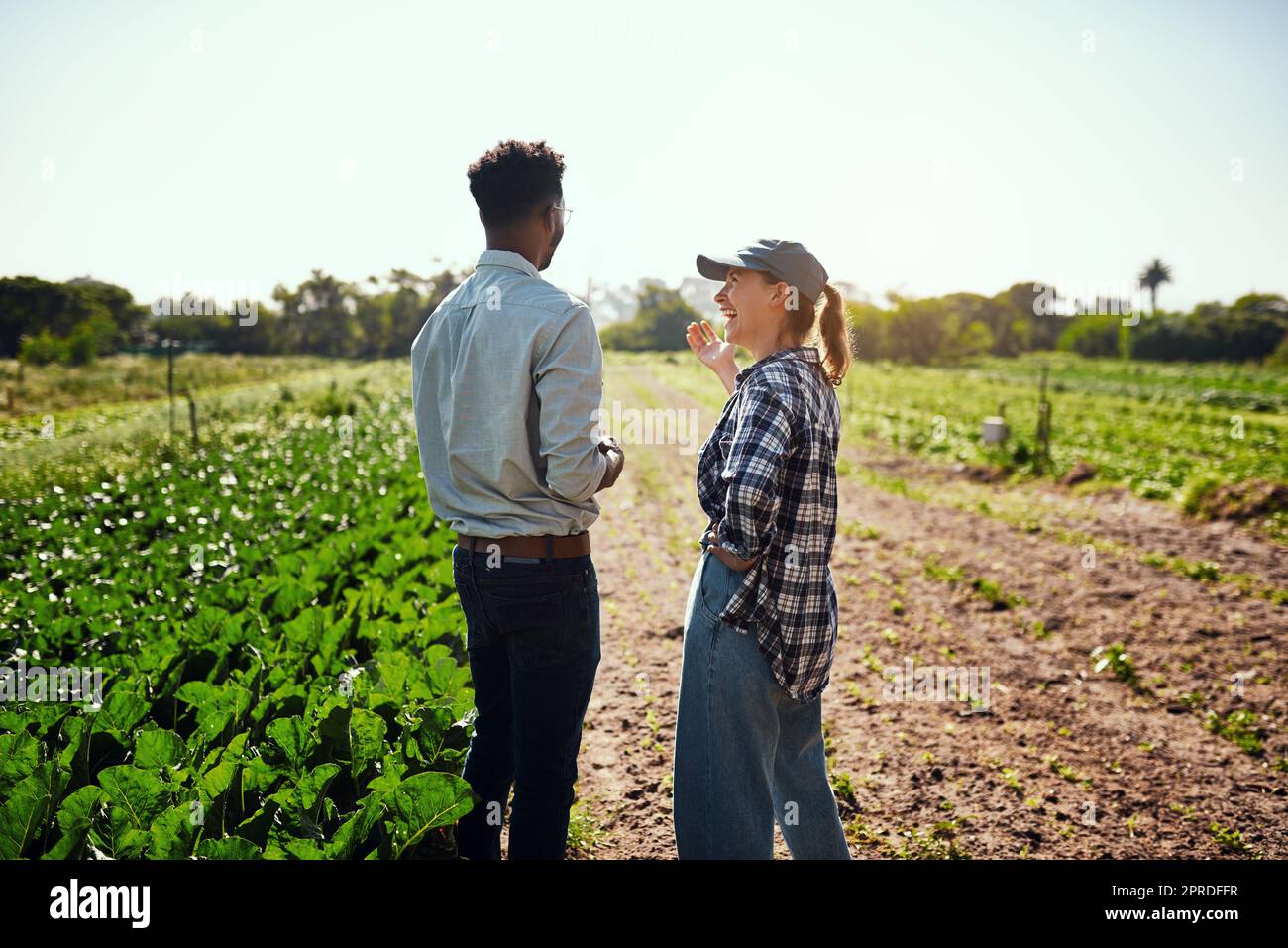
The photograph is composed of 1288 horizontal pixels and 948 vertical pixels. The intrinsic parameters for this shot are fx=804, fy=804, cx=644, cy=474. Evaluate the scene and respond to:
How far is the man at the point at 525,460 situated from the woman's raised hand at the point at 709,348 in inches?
16.2

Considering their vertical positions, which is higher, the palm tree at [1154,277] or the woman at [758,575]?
the palm tree at [1154,277]

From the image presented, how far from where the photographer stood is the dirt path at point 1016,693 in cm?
334

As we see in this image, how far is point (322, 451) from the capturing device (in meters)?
10.3

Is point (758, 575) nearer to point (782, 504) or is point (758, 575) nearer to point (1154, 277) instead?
point (782, 504)

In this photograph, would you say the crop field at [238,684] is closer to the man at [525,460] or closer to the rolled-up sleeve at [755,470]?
the man at [525,460]

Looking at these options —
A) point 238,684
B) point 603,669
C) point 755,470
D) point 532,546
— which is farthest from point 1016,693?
point 238,684

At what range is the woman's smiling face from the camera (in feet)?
6.81

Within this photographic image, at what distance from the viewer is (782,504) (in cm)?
200

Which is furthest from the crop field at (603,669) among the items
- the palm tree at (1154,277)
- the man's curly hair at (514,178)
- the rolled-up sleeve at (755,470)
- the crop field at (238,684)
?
the palm tree at (1154,277)

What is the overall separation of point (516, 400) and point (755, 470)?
24.1 inches

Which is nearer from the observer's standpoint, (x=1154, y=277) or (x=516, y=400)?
(x=516, y=400)

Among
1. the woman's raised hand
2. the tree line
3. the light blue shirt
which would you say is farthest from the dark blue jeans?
the tree line

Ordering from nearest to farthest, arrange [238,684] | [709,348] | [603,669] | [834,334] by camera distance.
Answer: [834,334]
[709,348]
[238,684]
[603,669]
